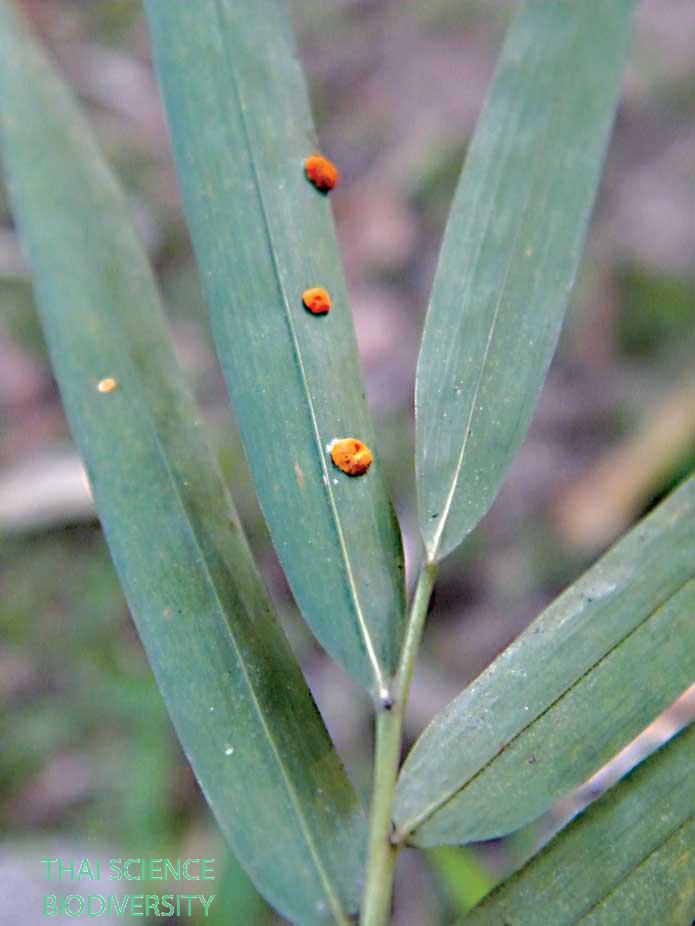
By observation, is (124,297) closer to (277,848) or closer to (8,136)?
(8,136)

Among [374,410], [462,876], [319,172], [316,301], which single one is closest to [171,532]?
[316,301]

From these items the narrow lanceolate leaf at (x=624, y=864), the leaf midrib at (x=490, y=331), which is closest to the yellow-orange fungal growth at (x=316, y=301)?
the leaf midrib at (x=490, y=331)

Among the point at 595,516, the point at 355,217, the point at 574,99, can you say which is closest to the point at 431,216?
the point at 355,217

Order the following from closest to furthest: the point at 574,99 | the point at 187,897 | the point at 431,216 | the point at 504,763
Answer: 1. the point at 504,763
2. the point at 574,99
3. the point at 187,897
4. the point at 431,216

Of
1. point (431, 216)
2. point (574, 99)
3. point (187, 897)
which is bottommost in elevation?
point (187, 897)

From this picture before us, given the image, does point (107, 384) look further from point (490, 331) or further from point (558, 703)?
point (558, 703)

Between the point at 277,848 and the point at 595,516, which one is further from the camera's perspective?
the point at 595,516
